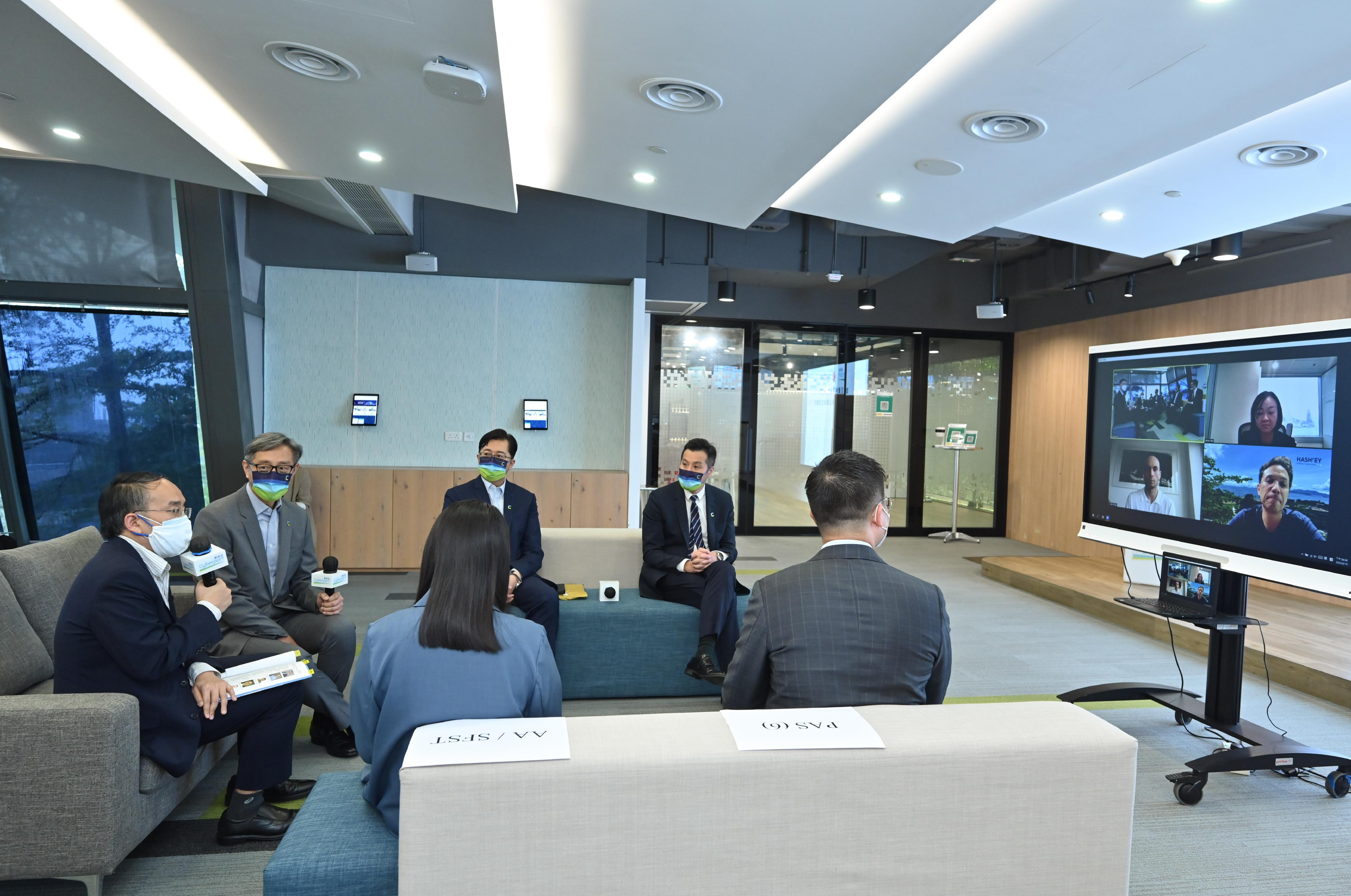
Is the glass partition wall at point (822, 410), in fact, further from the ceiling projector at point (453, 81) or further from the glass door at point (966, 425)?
the ceiling projector at point (453, 81)

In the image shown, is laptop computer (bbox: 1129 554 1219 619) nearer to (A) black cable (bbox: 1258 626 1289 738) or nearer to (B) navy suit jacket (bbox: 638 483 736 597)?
(A) black cable (bbox: 1258 626 1289 738)

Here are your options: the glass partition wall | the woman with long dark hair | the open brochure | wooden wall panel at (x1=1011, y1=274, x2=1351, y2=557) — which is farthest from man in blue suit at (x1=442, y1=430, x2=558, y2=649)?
the glass partition wall

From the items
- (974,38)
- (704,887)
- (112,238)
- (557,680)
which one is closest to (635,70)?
(974,38)

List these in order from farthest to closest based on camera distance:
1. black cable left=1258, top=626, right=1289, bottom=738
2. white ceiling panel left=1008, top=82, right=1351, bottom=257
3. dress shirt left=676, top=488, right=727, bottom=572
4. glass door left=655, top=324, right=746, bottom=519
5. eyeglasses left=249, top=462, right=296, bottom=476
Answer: glass door left=655, top=324, right=746, bottom=519, dress shirt left=676, top=488, right=727, bottom=572, black cable left=1258, top=626, right=1289, bottom=738, white ceiling panel left=1008, top=82, right=1351, bottom=257, eyeglasses left=249, top=462, right=296, bottom=476

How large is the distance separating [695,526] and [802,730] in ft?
9.61

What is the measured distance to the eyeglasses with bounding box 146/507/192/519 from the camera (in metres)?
2.47

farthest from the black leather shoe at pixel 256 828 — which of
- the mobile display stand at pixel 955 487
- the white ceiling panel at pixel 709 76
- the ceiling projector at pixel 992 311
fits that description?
the mobile display stand at pixel 955 487

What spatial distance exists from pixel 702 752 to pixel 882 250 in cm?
780

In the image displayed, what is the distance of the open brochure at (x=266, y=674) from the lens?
2.60 metres

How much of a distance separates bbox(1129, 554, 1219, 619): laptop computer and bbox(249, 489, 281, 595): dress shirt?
3.89m

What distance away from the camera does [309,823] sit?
186 cm

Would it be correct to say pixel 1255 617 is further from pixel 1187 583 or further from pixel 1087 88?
pixel 1087 88

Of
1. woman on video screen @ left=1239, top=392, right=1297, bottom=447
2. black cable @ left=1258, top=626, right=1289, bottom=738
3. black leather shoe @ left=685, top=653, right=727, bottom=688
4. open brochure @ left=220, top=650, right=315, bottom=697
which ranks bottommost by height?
black cable @ left=1258, top=626, right=1289, bottom=738

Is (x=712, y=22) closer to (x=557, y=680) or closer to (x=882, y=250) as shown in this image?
(x=557, y=680)
